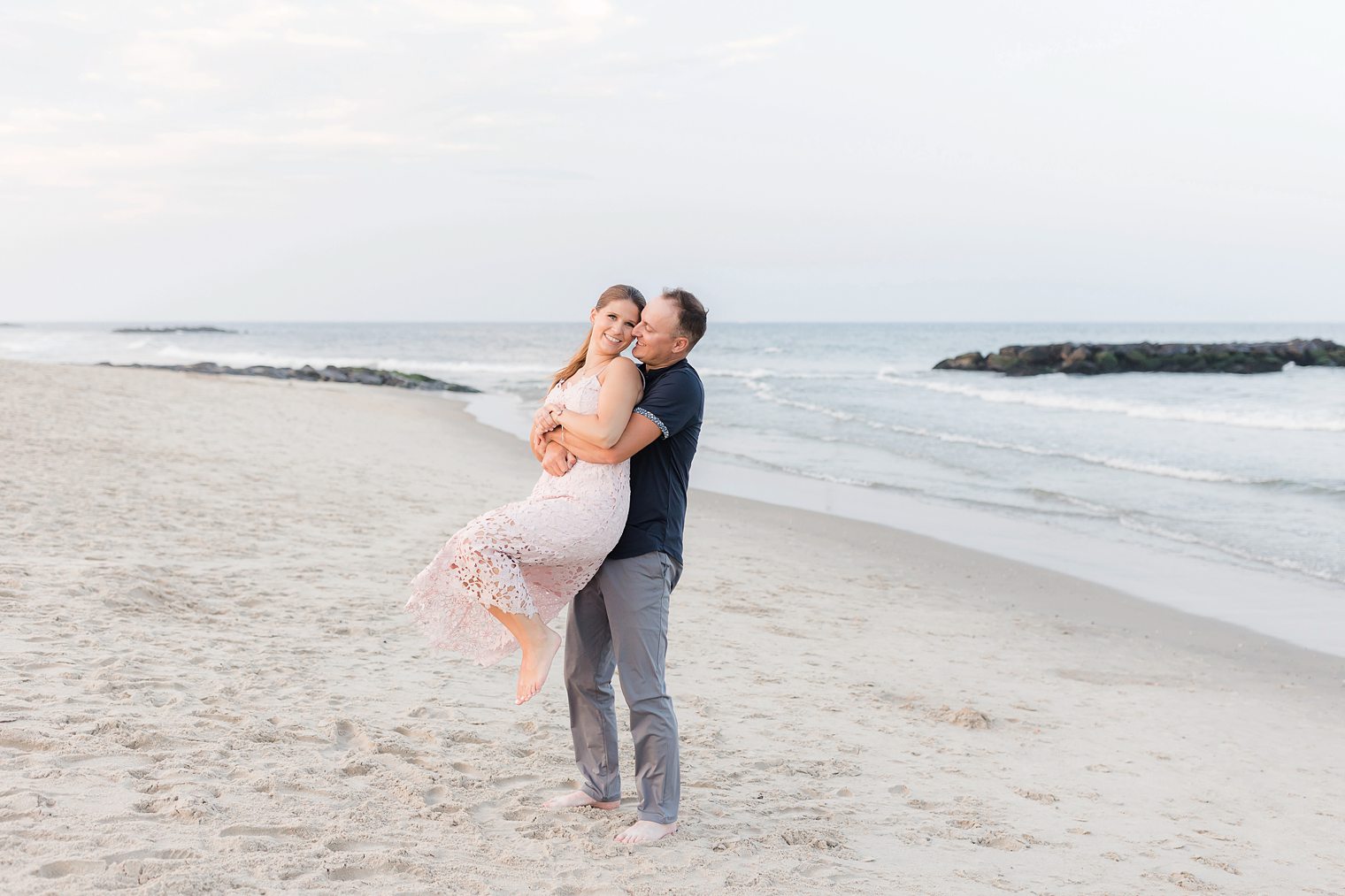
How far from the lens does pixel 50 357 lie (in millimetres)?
45219

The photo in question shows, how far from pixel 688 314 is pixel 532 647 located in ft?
4.13

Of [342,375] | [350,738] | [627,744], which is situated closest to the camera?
[350,738]

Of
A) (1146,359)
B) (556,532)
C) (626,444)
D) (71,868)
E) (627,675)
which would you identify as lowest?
(71,868)

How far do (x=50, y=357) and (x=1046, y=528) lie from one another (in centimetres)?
4573

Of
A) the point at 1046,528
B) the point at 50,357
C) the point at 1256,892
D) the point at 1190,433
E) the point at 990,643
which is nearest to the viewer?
the point at 1256,892

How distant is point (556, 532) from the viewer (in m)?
3.44

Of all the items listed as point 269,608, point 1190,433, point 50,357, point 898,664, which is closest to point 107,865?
point 269,608

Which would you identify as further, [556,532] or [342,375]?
[342,375]

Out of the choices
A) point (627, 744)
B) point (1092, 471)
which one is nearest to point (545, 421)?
point (627, 744)

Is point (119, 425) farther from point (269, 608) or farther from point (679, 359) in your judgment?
point (679, 359)

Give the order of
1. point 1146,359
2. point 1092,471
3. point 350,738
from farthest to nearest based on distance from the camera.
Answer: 1. point 1146,359
2. point 1092,471
3. point 350,738

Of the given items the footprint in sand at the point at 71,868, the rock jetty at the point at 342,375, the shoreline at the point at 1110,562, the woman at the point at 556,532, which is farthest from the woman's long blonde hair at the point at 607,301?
the rock jetty at the point at 342,375

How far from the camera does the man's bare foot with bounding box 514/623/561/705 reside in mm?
3592

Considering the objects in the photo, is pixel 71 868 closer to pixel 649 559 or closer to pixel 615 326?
pixel 649 559
